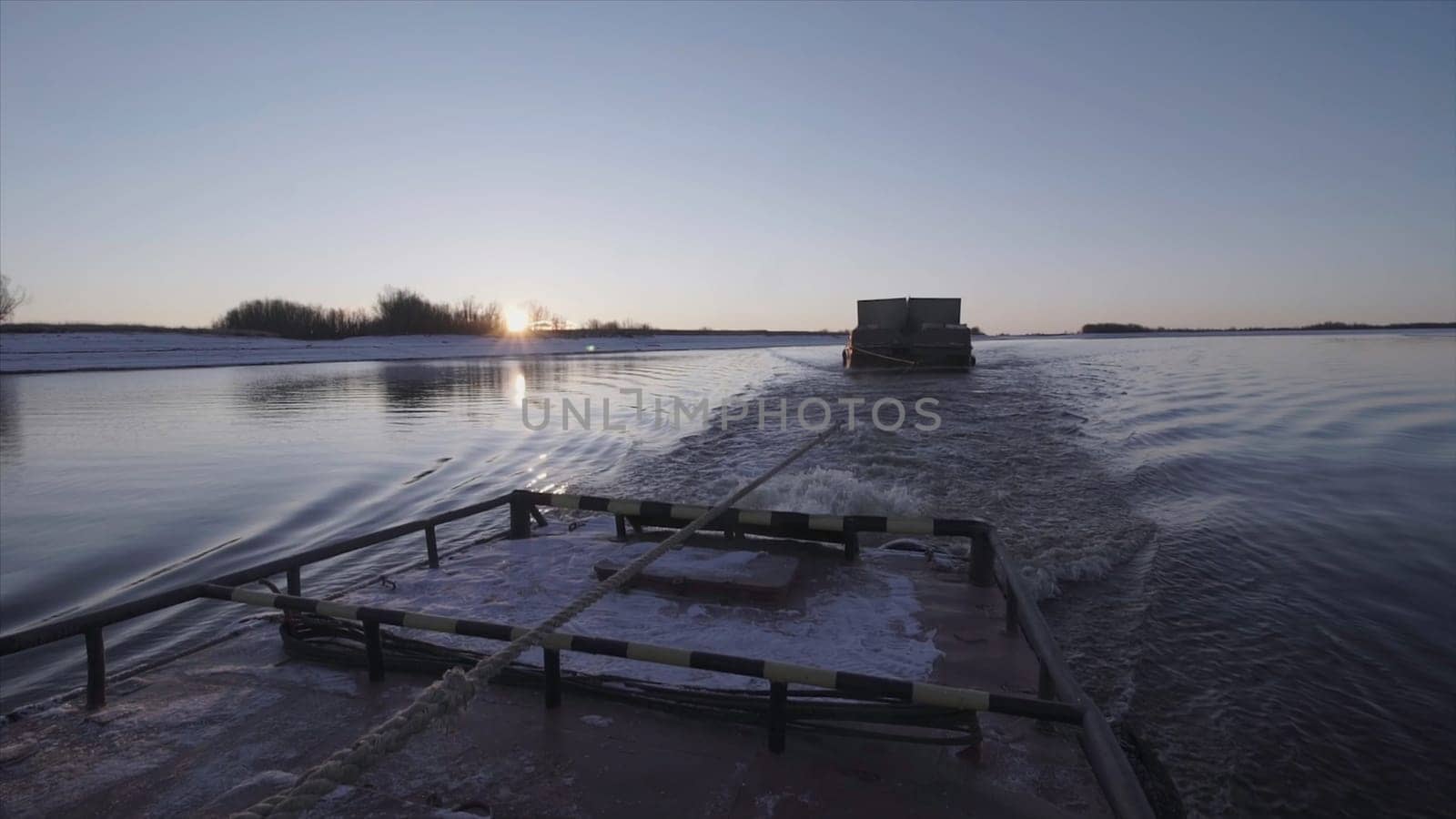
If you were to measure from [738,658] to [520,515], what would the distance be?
3.88m

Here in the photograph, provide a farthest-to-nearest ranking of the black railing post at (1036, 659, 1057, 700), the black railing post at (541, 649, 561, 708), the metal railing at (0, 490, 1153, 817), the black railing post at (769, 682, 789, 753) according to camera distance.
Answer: the black railing post at (541, 649, 561, 708), the black railing post at (1036, 659, 1057, 700), the black railing post at (769, 682, 789, 753), the metal railing at (0, 490, 1153, 817)

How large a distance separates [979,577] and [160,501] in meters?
9.57

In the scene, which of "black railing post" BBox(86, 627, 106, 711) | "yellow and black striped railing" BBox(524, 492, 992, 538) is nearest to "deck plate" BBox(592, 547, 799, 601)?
"yellow and black striped railing" BBox(524, 492, 992, 538)

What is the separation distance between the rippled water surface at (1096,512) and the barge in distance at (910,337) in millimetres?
11204

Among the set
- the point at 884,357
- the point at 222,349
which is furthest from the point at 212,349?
the point at 884,357

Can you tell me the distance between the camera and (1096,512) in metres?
7.59

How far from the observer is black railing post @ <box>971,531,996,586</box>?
4539 mm

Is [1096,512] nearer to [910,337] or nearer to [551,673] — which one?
[551,673]

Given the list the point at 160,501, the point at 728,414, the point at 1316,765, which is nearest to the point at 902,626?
the point at 1316,765

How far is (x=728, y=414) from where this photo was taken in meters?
16.3

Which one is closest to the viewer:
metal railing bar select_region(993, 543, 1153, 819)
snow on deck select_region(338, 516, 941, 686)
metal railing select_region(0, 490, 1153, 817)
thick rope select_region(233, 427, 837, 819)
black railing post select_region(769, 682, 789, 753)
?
thick rope select_region(233, 427, 837, 819)

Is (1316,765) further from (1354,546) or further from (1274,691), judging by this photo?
(1354,546)

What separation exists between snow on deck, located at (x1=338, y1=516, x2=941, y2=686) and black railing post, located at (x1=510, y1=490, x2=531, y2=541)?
0.44m

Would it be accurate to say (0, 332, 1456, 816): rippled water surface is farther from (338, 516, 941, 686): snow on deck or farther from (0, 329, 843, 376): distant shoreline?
(0, 329, 843, 376): distant shoreline
